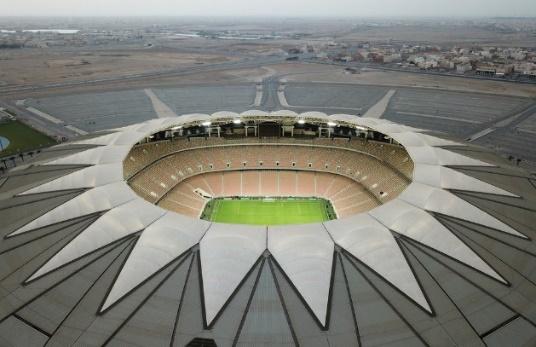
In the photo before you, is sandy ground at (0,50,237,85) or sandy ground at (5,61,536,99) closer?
sandy ground at (5,61,536,99)

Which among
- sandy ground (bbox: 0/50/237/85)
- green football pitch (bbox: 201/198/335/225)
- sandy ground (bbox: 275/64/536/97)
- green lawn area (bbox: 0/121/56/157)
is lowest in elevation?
green football pitch (bbox: 201/198/335/225)

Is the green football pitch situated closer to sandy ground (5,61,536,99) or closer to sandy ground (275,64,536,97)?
sandy ground (5,61,536,99)

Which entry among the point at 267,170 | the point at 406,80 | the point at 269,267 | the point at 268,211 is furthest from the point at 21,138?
the point at 406,80

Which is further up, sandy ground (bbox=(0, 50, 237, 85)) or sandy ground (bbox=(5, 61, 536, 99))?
sandy ground (bbox=(0, 50, 237, 85))

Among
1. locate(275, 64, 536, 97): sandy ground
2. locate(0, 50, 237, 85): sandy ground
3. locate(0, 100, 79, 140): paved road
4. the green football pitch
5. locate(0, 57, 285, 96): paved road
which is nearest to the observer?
the green football pitch

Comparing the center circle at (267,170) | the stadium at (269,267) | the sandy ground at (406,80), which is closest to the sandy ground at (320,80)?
the sandy ground at (406,80)

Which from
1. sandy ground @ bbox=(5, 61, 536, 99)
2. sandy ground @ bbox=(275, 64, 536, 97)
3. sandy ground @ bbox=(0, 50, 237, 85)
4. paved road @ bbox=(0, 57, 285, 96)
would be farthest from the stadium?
sandy ground @ bbox=(0, 50, 237, 85)
